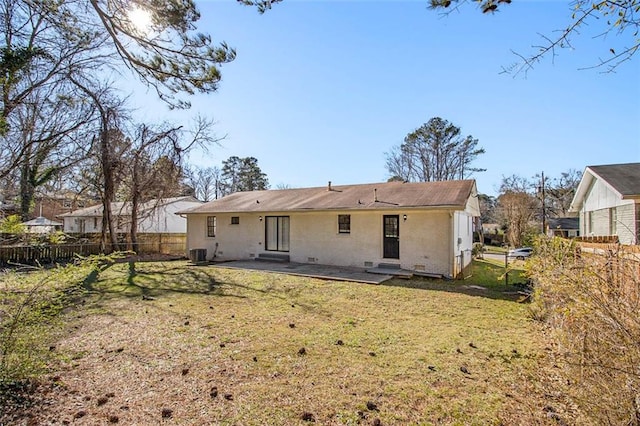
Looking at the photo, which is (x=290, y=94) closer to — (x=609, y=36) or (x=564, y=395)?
(x=609, y=36)

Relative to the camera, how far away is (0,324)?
3.13 meters

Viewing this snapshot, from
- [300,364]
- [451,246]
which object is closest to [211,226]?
[451,246]

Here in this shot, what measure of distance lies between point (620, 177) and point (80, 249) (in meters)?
25.7

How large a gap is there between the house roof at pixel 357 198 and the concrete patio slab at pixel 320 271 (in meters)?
2.41

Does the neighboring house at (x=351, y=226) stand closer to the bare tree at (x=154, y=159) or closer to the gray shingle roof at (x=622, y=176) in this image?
the bare tree at (x=154, y=159)

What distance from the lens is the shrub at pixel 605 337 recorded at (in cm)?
228

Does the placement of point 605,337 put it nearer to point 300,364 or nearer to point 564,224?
point 300,364

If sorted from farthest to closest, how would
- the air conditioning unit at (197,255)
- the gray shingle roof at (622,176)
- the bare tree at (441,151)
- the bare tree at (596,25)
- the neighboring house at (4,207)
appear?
the bare tree at (441,151)
the air conditioning unit at (197,255)
the gray shingle roof at (622,176)
the neighboring house at (4,207)
the bare tree at (596,25)

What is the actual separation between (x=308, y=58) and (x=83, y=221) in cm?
3354

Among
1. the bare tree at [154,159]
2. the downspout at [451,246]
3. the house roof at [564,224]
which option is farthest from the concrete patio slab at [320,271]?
the house roof at [564,224]

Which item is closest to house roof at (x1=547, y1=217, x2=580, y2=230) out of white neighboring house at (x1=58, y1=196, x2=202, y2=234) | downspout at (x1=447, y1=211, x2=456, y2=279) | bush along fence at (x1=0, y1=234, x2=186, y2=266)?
downspout at (x1=447, y1=211, x2=456, y2=279)

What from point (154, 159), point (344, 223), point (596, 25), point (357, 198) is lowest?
point (344, 223)

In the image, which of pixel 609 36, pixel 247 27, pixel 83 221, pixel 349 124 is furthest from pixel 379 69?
pixel 83 221

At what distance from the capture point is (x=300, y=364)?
13.1ft
